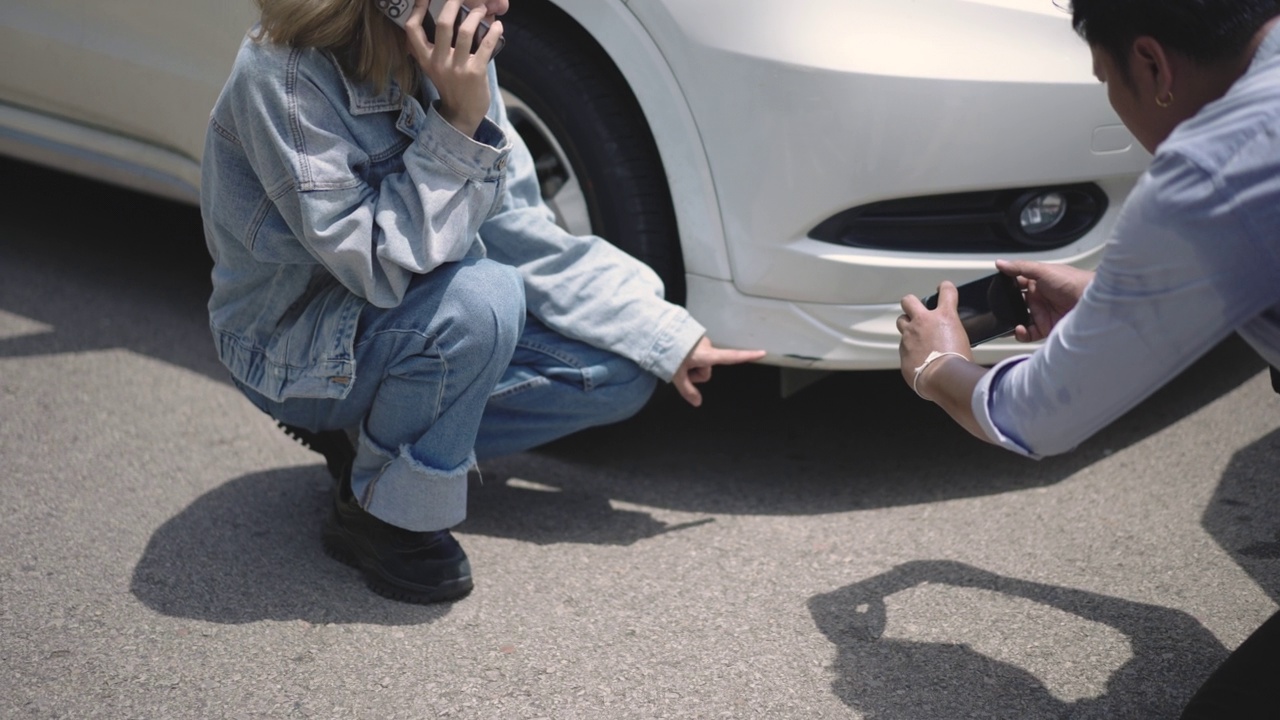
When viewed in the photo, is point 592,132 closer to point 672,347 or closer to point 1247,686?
point 672,347

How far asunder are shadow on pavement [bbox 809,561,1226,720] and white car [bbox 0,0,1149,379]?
507 millimetres

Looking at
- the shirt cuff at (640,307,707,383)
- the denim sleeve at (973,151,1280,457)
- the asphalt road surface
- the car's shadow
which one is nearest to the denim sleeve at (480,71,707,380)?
the shirt cuff at (640,307,707,383)

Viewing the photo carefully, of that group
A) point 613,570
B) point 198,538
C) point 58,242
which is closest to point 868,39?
point 613,570

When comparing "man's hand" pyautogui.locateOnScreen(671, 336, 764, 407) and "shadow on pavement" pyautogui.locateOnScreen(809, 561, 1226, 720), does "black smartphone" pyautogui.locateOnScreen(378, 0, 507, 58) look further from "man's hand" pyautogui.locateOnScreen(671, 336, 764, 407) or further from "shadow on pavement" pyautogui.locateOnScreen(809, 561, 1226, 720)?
"shadow on pavement" pyautogui.locateOnScreen(809, 561, 1226, 720)

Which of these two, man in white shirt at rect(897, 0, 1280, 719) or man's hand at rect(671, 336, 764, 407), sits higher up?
man in white shirt at rect(897, 0, 1280, 719)

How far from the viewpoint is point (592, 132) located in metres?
2.44

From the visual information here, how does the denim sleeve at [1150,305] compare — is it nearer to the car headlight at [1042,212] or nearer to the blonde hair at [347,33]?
the car headlight at [1042,212]

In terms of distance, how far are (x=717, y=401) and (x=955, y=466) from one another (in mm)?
617

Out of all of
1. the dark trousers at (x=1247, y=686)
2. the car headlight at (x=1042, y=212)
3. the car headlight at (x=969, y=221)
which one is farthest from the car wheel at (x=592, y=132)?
the dark trousers at (x=1247, y=686)

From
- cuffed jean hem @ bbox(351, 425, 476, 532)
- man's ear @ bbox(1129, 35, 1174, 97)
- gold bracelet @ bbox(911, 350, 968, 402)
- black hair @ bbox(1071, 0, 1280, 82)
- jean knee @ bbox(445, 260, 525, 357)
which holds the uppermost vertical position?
black hair @ bbox(1071, 0, 1280, 82)

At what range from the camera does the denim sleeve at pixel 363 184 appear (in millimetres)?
1868

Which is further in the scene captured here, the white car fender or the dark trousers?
the white car fender

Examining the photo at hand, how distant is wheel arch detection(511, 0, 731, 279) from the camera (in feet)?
7.63

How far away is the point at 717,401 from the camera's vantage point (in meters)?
3.04
